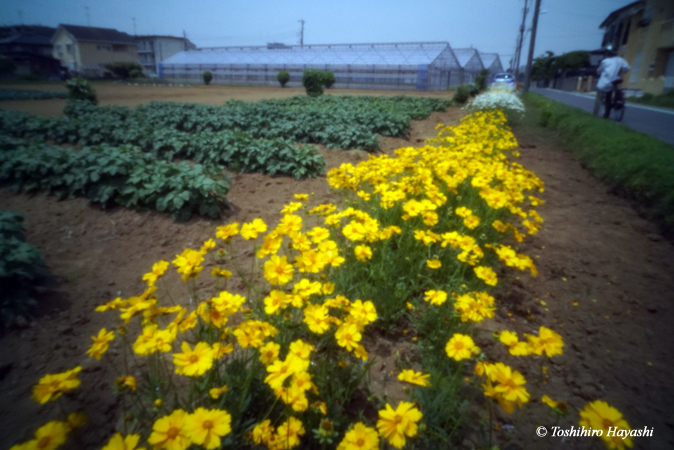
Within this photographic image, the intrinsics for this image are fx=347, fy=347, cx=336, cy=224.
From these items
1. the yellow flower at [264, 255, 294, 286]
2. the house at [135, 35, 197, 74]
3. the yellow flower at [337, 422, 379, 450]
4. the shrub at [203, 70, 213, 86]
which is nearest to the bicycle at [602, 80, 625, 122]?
the yellow flower at [264, 255, 294, 286]

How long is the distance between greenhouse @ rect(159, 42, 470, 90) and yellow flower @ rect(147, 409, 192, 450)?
31.2m

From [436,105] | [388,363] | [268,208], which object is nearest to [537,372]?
[388,363]

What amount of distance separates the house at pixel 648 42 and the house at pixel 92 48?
4091 centimetres

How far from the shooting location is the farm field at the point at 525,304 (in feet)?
5.05

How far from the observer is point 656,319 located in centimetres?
211

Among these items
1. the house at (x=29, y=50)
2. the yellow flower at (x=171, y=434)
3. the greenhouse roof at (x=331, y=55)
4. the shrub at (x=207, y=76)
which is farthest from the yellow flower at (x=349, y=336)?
the shrub at (x=207, y=76)

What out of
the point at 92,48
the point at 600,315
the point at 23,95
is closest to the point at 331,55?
the point at 92,48

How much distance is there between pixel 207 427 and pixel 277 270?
63 centimetres

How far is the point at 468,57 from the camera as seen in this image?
119 feet

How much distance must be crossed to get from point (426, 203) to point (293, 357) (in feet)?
4.36

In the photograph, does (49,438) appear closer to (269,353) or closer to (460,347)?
(269,353)

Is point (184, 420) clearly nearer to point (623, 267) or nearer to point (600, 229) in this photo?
point (623, 267)

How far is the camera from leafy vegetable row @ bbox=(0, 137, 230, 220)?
3420mm

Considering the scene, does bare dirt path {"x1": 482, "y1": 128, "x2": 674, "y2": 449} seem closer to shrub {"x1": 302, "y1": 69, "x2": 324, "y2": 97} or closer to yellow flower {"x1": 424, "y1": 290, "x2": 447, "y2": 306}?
yellow flower {"x1": 424, "y1": 290, "x2": 447, "y2": 306}
